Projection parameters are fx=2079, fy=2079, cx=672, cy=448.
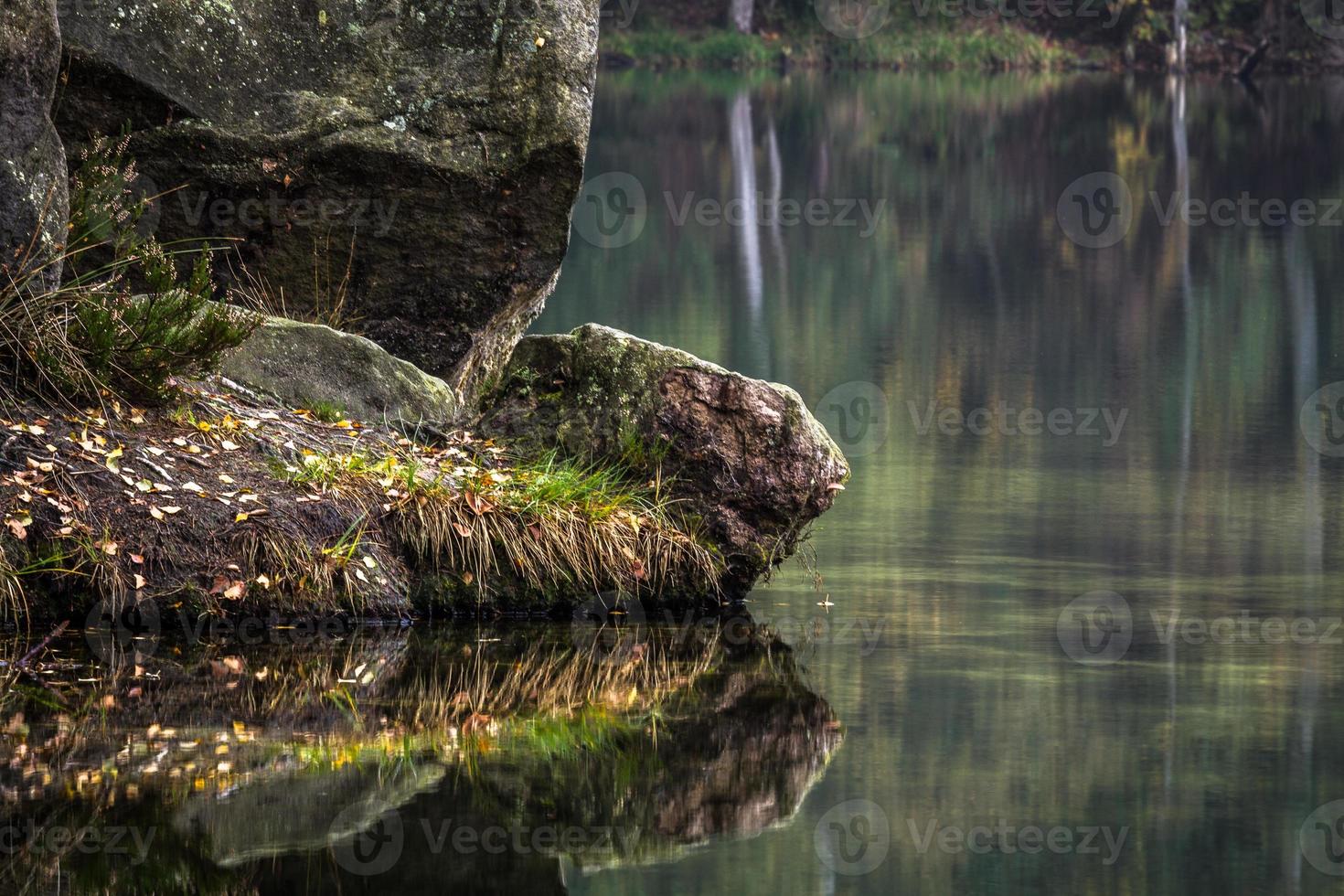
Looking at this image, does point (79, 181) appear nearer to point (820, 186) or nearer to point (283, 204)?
point (283, 204)

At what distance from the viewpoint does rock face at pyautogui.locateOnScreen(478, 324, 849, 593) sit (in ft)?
29.6

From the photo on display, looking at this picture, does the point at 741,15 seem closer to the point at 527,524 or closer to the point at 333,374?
the point at 333,374

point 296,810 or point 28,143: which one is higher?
point 28,143

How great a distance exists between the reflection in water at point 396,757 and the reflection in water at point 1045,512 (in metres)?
0.29

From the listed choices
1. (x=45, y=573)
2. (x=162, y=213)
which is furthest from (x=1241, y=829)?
(x=162, y=213)

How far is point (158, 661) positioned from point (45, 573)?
2.34ft

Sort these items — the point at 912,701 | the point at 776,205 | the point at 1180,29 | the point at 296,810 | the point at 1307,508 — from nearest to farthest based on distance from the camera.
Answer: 1. the point at 296,810
2. the point at 912,701
3. the point at 1307,508
4. the point at 776,205
5. the point at 1180,29

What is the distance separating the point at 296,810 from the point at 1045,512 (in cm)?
569

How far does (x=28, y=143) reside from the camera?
8.34 metres

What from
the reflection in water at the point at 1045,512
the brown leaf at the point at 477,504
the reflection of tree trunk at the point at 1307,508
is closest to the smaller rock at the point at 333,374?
the brown leaf at the point at 477,504

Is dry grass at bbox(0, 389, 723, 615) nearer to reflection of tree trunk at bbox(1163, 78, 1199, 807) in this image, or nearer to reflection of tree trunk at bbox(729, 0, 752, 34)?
reflection of tree trunk at bbox(1163, 78, 1199, 807)

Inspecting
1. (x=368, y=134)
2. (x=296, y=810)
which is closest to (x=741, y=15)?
(x=368, y=134)

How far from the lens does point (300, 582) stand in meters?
8.12

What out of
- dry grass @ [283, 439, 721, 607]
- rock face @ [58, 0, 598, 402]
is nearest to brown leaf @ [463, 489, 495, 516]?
dry grass @ [283, 439, 721, 607]
